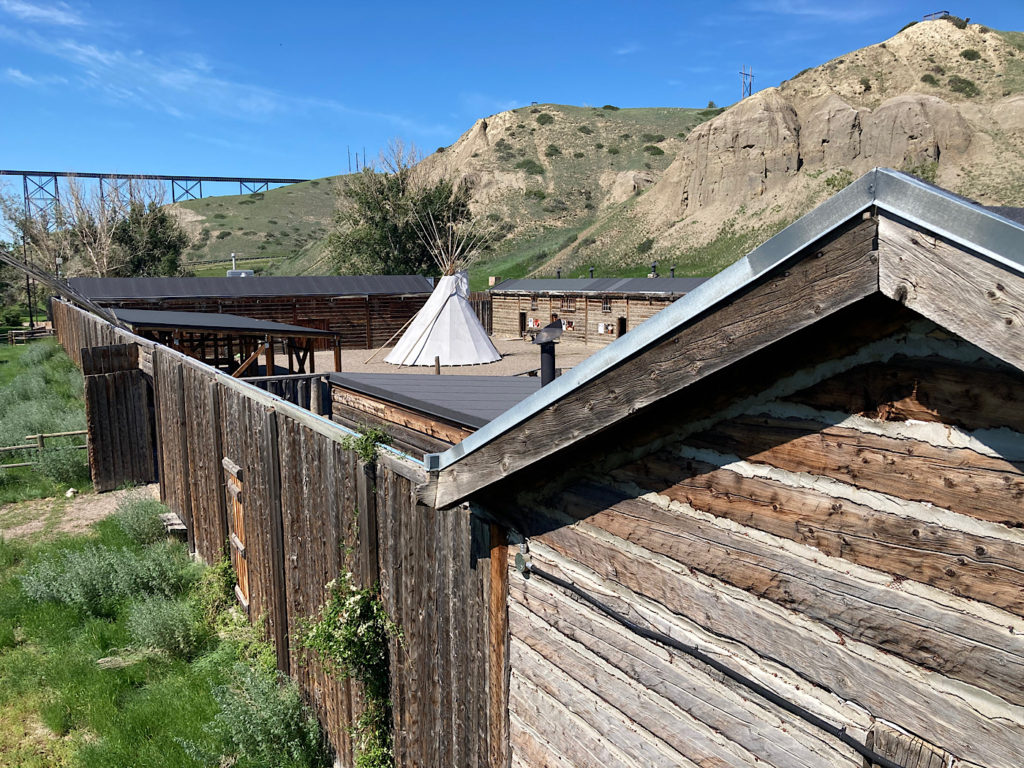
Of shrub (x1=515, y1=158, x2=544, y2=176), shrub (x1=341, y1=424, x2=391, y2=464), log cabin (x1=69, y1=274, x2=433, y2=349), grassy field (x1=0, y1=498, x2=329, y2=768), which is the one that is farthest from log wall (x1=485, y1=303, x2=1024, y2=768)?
shrub (x1=515, y1=158, x2=544, y2=176)

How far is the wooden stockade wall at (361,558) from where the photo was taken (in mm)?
3336

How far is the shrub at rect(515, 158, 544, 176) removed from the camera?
78.5 meters

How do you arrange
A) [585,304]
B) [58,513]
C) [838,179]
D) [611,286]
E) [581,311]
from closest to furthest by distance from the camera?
[58,513]
[611,286]
[585,304]
[581,311]
[838,179]

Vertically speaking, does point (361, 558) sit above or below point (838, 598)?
below

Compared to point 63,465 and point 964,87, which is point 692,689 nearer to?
point 63,465

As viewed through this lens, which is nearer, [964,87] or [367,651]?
[367,651]

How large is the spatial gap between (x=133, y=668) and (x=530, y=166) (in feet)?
255

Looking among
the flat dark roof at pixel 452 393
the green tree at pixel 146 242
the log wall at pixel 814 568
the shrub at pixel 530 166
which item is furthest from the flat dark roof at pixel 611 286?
the shrub at pixel 530 166

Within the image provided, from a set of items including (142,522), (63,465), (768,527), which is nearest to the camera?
(768,527)

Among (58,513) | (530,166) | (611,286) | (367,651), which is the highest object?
(530,166)

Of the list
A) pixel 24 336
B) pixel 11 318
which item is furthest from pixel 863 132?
pixel 11 318

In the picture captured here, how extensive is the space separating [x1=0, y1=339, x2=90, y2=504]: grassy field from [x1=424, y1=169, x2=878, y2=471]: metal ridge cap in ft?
39.0

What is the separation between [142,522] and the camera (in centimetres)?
927

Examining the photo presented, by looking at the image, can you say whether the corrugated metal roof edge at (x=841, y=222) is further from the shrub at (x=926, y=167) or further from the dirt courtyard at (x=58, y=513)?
the shrub at (x=926, y=167)
